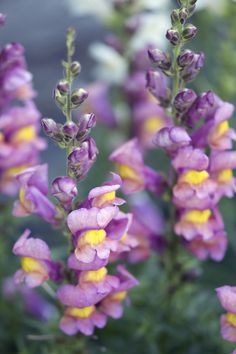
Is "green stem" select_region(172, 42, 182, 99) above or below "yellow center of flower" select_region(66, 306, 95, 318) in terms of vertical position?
above

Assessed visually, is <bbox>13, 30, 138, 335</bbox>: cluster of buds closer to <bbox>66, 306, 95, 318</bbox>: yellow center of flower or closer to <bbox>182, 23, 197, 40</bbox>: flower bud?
<bbox>66, 306, 95, 318</bbox>: yellow center of flower

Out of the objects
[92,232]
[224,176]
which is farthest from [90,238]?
[224,176]

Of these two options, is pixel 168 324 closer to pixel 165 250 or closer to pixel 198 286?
pixel 165 250

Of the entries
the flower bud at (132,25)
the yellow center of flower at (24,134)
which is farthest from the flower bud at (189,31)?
the flower bud at (132,25)

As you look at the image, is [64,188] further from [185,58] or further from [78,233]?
[185,58]

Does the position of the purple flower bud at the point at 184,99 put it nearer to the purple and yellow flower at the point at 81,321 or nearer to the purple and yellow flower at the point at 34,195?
the purple and yellow flower at the point at 34,195

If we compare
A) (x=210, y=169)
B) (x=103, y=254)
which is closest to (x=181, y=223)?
(x=210, y=169)

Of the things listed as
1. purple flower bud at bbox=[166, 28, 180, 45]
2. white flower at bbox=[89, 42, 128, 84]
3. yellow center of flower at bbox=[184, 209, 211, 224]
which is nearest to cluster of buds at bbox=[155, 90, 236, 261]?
yellow center of flower at bbox=[184, 209, 211, 224]
